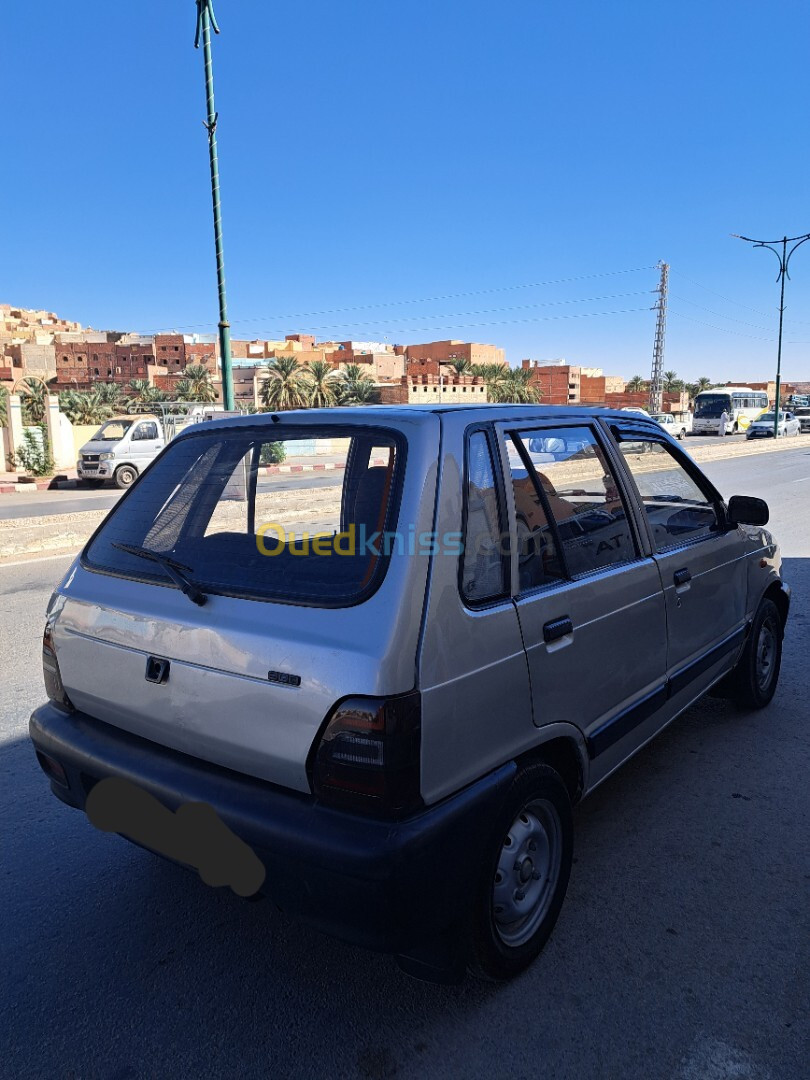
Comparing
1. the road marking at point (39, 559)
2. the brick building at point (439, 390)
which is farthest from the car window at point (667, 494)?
the brick building at point (439, 390)

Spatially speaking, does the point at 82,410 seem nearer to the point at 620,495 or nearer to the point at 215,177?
the point at 215,177

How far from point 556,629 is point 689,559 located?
1235mm

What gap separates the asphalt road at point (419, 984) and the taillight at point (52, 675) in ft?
2.37

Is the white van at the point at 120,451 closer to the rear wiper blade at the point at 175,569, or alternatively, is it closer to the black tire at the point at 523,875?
the rear wiper blade at the point at 175,569

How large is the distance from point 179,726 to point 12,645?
4.17 meters

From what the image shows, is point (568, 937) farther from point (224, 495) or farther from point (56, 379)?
point (56, 379)

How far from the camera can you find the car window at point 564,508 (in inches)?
91.8

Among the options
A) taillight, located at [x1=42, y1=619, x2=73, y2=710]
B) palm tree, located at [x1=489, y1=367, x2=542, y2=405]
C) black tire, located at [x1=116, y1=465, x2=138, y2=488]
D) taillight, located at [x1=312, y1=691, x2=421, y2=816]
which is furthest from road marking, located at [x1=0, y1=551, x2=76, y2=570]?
palm tree, located at [x1=489, y1=367, x2=542, y2=405]

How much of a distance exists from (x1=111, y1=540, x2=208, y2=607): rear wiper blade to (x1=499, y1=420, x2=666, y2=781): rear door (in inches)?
36.4

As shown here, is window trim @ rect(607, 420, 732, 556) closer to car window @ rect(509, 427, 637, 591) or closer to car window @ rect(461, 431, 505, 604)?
car window @ rect(509, 427, 637, 591)

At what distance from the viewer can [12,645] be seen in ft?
18.2

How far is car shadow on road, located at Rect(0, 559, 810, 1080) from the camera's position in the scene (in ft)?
6.49

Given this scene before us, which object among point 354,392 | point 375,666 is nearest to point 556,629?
point 375,666

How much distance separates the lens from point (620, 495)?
291cm
